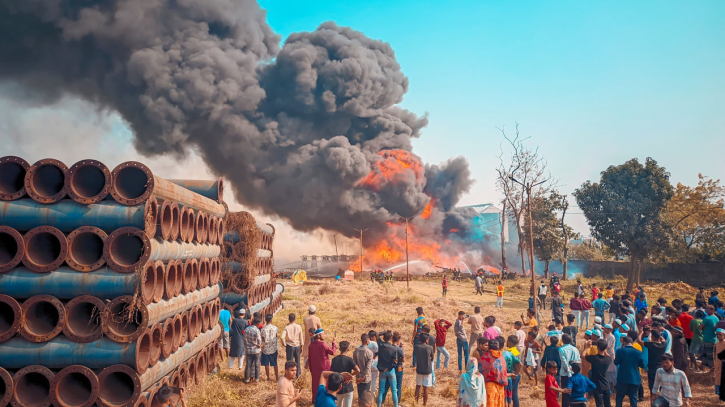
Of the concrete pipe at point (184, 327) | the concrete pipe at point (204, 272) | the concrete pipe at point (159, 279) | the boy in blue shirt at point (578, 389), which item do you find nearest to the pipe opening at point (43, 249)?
the concrete pipe at point (159, 279)

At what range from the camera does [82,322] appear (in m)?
8.62

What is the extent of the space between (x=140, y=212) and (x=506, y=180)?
50736 millimetres

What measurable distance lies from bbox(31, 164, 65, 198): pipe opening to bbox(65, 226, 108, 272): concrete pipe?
94 centimetres

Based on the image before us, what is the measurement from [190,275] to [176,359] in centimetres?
221

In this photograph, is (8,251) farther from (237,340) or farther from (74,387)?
(237,340)

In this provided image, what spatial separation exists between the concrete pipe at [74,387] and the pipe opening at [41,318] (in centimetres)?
83

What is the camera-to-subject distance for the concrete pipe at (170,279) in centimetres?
998

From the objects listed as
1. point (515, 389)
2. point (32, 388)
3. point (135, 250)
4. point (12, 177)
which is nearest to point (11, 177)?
point (12, 177)

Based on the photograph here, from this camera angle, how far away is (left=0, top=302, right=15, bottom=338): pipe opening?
823 centimetres

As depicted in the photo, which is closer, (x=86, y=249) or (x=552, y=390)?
(x=552, y=390)

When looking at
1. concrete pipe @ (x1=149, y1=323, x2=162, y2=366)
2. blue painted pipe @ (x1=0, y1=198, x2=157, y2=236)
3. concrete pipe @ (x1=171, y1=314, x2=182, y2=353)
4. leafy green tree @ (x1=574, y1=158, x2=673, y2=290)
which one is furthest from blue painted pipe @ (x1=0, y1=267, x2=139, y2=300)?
leafy green tree @ (x1=574, y1=158, x2=673, y2=290)

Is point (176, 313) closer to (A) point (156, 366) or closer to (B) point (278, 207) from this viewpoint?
(A) point (156, 366)

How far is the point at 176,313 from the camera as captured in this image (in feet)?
34.9

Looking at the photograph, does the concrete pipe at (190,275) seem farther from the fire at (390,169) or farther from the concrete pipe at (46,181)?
the fire at (390,169)
